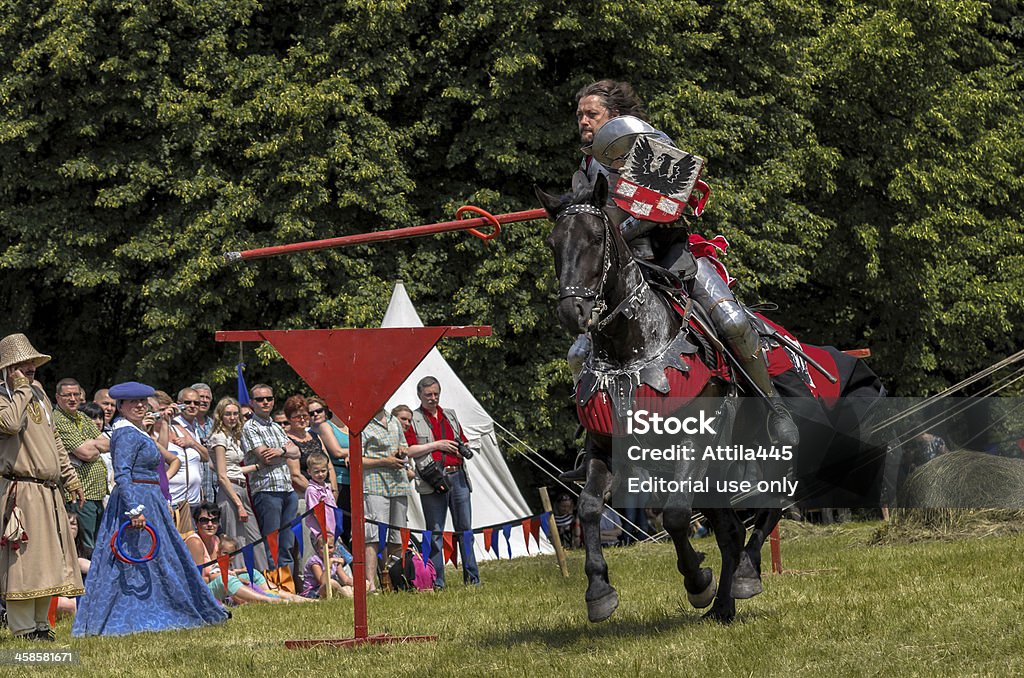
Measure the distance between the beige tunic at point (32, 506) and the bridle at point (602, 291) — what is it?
172 inches

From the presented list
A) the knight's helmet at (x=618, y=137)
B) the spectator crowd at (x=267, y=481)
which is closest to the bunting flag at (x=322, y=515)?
the spectator crowd at (x=267, y=481)

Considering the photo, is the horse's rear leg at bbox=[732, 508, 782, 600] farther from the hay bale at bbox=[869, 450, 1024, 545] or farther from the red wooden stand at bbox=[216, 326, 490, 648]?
the hay bale at bbox=[869, 450, 1024, 545]

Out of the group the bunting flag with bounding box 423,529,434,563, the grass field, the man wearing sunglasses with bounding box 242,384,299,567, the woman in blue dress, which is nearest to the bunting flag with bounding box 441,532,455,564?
the bunting flag with bounding box 423,529,434,563

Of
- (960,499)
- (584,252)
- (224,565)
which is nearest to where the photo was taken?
(584,252)

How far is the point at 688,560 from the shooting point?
8258 millimetres

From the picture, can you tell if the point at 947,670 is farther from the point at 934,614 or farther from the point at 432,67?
the point at 432,67

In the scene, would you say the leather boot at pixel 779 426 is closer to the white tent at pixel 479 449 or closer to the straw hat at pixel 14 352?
the straw hat at pixel 14 352

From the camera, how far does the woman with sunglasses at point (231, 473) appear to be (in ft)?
44.9

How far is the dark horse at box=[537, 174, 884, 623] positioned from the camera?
7.56 m

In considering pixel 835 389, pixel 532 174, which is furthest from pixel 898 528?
pixel 532 174

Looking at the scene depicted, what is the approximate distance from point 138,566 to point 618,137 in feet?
16.7

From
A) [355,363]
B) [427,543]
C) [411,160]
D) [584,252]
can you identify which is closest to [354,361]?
[355,363]

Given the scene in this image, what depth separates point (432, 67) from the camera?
23.2 metres

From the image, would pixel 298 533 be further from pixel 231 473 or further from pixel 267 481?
pixel 231 473
